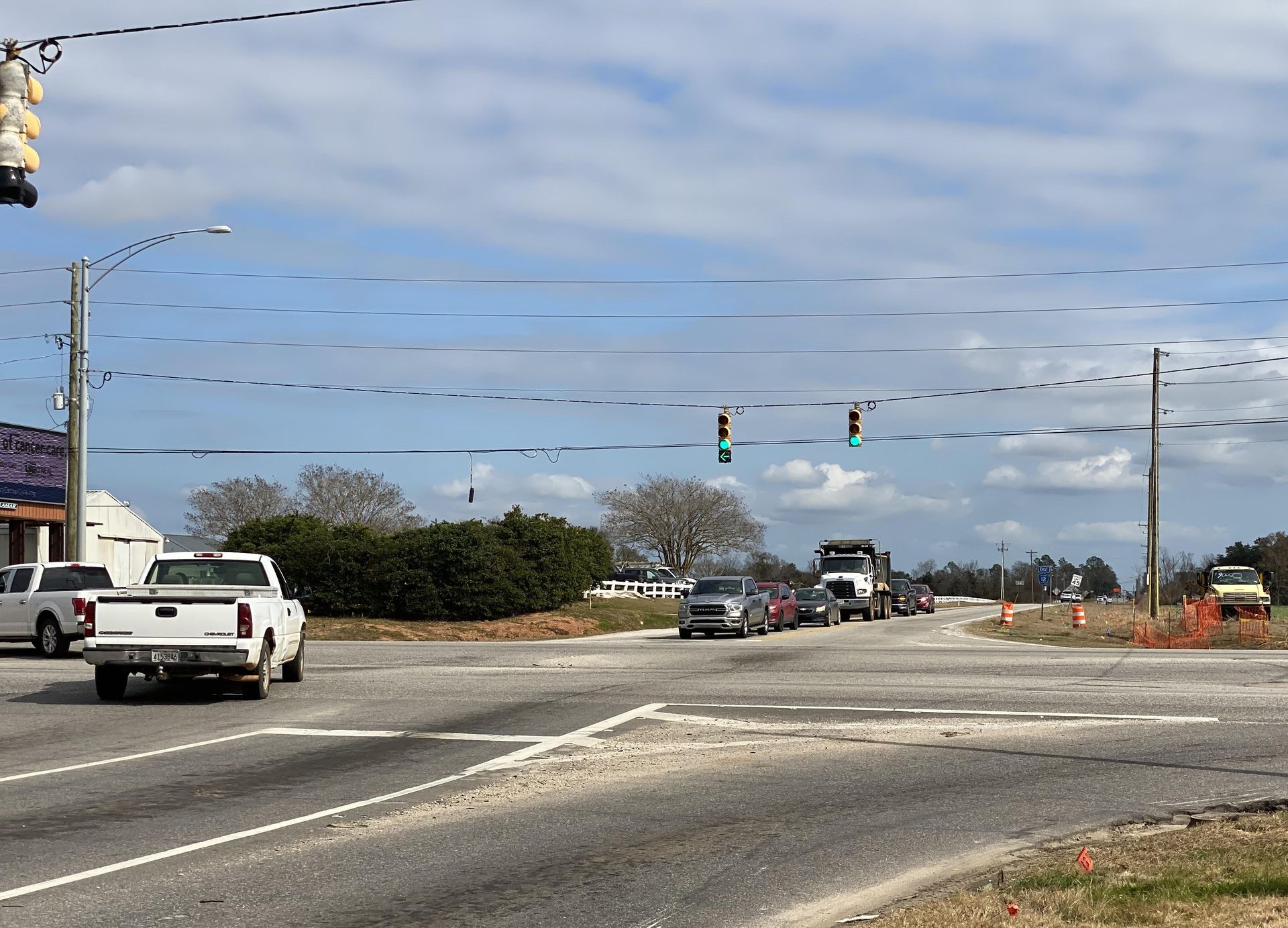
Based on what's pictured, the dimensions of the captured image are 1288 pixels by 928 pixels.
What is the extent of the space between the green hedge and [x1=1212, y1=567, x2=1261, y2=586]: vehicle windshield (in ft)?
89.0

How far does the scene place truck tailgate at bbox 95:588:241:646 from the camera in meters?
16.7

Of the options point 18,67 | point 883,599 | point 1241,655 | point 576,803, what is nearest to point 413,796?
point 576,803

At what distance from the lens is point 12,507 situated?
43.7 m

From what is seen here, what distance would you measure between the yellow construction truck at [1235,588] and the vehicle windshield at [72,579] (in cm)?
4005

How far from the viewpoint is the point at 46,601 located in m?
26.5

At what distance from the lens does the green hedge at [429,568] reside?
41188mm

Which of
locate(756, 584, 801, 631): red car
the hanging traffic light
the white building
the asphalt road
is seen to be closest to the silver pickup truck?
locate(756, 584, 801, 631): red car

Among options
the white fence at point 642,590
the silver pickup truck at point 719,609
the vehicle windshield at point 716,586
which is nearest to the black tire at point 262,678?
the silver pickup truck at point 719,609

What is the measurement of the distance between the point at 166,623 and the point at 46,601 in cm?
1142

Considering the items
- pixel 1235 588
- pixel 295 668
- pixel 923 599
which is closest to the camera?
pixel 295 668

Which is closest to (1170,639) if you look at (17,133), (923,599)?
(17,133)

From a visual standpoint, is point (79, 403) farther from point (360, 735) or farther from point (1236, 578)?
point (1236, 578)

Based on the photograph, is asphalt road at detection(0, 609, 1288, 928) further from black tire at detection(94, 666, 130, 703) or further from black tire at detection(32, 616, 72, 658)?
black tire at detection(32, 616, 72, 658)

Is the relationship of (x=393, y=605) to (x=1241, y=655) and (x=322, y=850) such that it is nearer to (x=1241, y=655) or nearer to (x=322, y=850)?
(x=1241, y=655)
